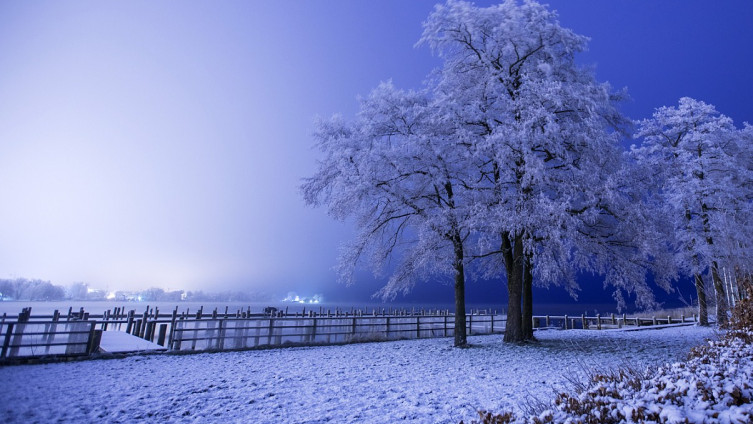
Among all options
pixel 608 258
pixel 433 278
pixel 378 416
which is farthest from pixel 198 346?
pixel 608 258

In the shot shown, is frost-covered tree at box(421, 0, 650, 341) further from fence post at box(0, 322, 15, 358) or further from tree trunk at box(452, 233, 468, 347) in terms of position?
fence post at box(0, 322, 15, 358)

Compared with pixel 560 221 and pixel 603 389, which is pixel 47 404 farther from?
pixel 560 221

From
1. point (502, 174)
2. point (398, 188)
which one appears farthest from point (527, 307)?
point (398, 188)

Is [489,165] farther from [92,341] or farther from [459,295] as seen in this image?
[92,341]

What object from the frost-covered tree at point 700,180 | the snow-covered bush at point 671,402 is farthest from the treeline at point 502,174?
the snow-covered bush at point 671,402

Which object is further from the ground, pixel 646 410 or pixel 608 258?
pixel 608 258

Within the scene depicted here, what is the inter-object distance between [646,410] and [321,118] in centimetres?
1559

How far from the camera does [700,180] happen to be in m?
22.1

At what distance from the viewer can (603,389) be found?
4551 mm

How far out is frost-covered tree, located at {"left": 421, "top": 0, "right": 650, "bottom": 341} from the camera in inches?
510

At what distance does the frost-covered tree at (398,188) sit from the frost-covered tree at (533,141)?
1.07m

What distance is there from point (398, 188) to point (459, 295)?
526cm

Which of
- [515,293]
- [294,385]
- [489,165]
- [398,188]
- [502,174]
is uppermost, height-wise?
[489,165]

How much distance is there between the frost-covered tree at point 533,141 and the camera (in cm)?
1295
